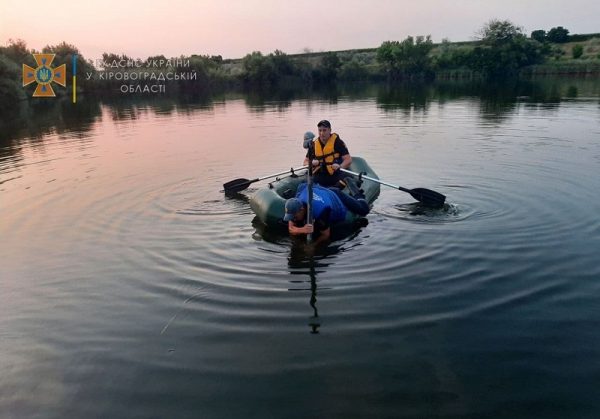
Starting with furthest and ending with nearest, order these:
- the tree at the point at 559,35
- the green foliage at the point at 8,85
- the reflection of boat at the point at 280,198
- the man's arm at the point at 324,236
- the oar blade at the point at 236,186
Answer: the tree at the point at 559,35, the green foliage at the point at 8,85, the oar blade at the point at 236,186, the reflection of boat at the point at 280,198, the man's arm at the point at 324,236

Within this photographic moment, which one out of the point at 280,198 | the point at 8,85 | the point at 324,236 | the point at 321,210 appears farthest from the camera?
the point at 8,85

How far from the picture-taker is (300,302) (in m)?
6.40

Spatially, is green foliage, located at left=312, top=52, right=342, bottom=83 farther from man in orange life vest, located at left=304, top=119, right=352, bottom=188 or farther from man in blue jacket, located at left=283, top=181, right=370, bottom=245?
man in blue jacket, located at left=283, top=181, right=370, bottom=245

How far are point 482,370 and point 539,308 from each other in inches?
65.1

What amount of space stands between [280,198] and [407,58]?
252 ft

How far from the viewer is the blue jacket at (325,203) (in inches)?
331

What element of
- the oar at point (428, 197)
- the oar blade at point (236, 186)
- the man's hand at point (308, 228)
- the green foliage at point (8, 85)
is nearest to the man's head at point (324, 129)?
the oar at point (428, 197)

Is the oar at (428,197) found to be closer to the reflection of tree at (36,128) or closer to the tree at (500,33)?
the reflection of tree at (36,128)

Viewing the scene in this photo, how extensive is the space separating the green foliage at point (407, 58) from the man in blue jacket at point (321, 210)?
247 feet

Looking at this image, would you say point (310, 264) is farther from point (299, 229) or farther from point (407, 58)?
point (407, 58)

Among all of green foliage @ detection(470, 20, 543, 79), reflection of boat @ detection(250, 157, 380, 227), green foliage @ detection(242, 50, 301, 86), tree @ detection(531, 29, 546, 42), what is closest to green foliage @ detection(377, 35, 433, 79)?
green foliage @ detection(470, 20, 543, 79)

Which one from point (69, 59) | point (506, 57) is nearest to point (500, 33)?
point (506, 57)

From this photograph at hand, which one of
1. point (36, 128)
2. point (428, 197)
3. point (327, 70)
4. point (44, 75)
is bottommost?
point (428, 197)

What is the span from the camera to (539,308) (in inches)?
235
